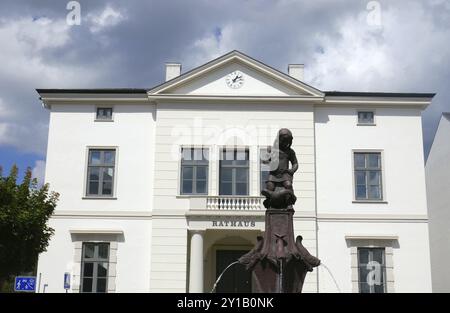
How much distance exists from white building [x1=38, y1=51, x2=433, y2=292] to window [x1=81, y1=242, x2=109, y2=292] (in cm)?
5

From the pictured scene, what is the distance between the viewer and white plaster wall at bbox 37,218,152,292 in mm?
22344

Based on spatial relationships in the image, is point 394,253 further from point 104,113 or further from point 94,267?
point 104,113

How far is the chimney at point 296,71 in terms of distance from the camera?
966 inches

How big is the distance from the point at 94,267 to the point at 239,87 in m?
9.29

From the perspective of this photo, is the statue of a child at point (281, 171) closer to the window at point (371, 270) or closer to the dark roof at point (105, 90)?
the window at point (371, 270)

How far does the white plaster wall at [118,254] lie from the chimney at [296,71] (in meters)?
8.67

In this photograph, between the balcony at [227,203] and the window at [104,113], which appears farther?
the window at [104,113]

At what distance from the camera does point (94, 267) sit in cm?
2258

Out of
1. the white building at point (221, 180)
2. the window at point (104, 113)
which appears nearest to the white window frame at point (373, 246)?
the white building at point (221, 180)

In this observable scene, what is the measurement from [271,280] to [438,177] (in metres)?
23.2

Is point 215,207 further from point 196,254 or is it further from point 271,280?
point 271,280
